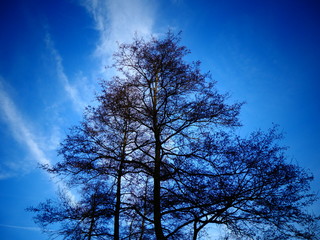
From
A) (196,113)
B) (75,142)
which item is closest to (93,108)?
(75,142)

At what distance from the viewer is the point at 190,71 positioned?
745cm

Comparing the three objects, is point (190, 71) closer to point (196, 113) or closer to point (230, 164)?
point (196, 113)

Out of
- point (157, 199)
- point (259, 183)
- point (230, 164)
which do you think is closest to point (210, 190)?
point (230, 164)

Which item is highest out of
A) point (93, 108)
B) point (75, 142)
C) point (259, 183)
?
point (93, 108)

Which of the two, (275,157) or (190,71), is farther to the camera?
(190,71)

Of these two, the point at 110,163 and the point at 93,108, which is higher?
the point at 93,108

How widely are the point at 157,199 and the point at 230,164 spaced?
2.45 m

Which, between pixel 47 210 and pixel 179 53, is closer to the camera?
pixel 47 210

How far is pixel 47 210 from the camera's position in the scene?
6.67 m

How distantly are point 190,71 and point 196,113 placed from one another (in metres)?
1.97

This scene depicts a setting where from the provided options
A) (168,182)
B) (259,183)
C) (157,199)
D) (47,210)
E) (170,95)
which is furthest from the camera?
(170,95)

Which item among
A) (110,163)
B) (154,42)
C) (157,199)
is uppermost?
(154,42)

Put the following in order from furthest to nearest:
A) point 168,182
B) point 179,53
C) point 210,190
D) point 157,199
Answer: point 179,53 < point 168,182 < point 157,199 < point 210,190

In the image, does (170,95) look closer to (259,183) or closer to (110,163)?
(110,163)
